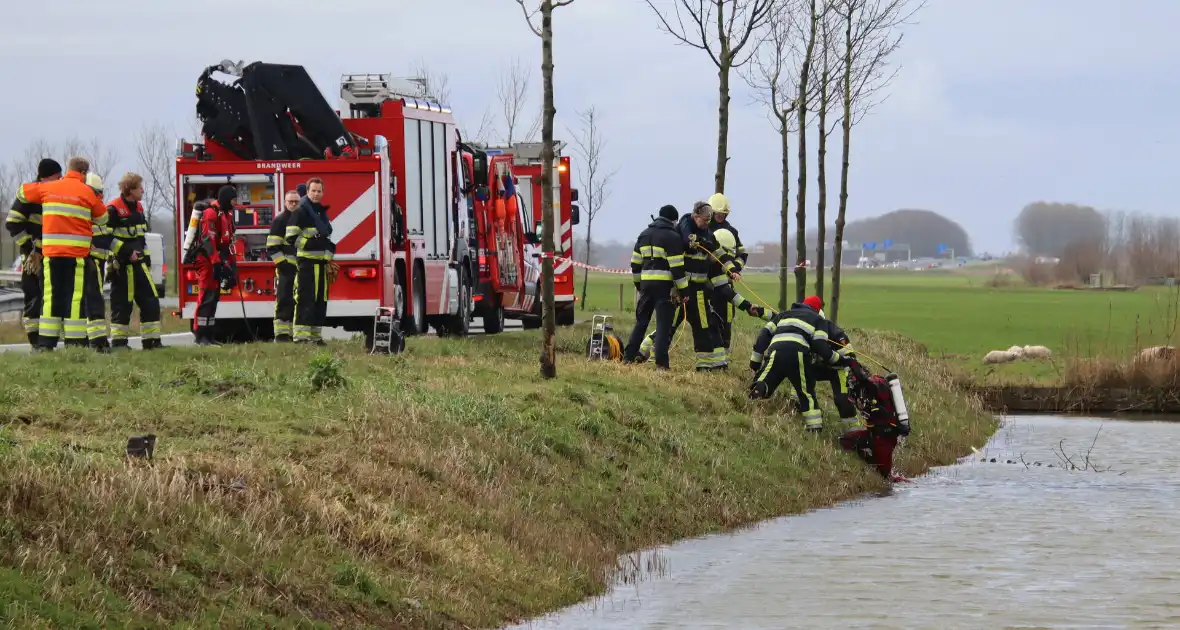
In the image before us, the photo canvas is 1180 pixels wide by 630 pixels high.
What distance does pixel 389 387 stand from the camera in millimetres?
12828

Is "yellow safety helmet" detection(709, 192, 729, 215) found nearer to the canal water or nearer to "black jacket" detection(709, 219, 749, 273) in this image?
"black jacket" detection(709, 219, 749, 273)

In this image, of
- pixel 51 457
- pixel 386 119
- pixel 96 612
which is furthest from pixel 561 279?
pixel 96 612

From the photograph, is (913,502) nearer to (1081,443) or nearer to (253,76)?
(1081,443)

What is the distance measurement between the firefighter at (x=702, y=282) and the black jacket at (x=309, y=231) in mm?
3720

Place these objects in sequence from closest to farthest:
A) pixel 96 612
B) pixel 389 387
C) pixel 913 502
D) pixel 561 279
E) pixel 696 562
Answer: pixel 96 612 < pixel 696 562 < pixel 389 387 < pixel 913 502 < pixel 561 279

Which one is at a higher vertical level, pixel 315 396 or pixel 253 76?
pixel 253 76

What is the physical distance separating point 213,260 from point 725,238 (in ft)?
18.4

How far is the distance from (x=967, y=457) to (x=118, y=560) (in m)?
12.8

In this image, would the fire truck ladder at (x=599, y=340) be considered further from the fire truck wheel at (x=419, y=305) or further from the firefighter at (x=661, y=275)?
the fire truck wheel at (x=419, y=305)

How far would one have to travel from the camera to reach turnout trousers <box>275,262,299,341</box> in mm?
17078

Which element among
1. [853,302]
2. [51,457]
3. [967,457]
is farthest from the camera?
[853,302]

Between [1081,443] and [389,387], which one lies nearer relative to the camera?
[389,387]

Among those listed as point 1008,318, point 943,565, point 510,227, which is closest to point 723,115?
point 510,227

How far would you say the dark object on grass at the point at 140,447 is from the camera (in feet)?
28.3
